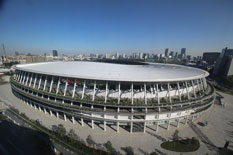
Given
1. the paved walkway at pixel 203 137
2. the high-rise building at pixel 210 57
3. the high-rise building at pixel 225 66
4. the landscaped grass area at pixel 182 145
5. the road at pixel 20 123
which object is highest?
the high-rise building at pixel 210 57

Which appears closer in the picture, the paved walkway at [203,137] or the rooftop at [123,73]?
the paved walkway at [203,137]

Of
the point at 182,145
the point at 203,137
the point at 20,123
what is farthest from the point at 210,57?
the point at 20,123

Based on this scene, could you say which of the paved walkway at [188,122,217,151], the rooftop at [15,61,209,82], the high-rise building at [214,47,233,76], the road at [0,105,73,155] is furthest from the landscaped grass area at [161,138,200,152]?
the high-rise building at [214,47,233,76]

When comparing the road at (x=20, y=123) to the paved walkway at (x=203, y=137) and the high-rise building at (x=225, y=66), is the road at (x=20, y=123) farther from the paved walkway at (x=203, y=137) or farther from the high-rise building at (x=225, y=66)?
the high-rise building at (x=225, y=66)

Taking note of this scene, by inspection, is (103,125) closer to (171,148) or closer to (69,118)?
(69,118)

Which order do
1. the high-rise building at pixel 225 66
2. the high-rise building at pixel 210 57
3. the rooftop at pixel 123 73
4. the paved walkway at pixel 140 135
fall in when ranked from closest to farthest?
the paved walkway at pixel 140 135 → the rooftop at pixel 123 73 → the high-rise building at pixel 225 66 → the high-rise building at pixel 210 57

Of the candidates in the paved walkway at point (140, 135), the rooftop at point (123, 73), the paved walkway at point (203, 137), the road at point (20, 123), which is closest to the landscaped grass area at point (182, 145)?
the paved walkway at point (140, 135)

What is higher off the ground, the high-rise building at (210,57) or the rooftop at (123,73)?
the high-rise building at (210,57)

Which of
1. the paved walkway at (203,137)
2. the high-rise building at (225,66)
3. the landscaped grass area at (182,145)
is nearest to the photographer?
the landscaped grass area at (182,145)
